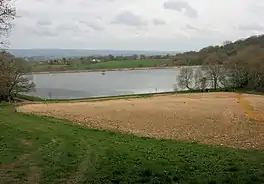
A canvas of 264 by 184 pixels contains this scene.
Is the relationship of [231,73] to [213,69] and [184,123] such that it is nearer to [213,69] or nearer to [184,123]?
[213,69]

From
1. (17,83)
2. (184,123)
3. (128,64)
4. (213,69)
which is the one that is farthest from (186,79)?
(128,64)

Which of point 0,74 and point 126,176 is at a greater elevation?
point 0,74

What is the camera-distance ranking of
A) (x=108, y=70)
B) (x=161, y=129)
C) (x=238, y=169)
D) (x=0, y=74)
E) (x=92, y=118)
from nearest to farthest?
(x=238, y=169) → (x=0, y=74) → (x=161, y=129) → (x=92, y=118) → (x=108, y=70)

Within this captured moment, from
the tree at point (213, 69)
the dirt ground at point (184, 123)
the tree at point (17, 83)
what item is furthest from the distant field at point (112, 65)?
the dirt ground at point (184, 123)

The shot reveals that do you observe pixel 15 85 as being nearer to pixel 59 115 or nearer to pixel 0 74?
pixel 59 115

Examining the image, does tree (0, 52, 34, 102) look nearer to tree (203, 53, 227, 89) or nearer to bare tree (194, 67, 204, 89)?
bare tree (194, 67, 204, 89)

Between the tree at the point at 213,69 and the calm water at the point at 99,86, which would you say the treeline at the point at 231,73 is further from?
the calm water at the point at 99,86

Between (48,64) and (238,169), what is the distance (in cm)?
15154

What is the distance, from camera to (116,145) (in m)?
16.7

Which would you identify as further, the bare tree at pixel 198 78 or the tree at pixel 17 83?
the bare tree at pixel 198 78

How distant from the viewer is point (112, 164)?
1201cm

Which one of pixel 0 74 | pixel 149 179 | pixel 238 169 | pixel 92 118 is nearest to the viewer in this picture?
pixel 149 179

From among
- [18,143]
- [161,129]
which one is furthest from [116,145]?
[161,129]

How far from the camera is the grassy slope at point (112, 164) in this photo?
9.97 m
